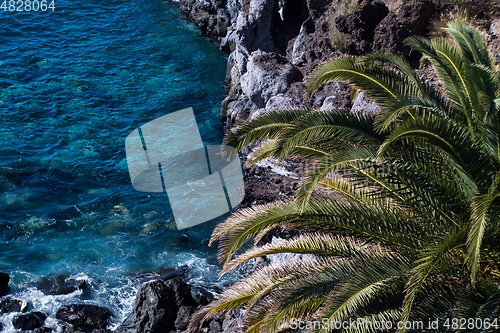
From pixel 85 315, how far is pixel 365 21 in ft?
48.3

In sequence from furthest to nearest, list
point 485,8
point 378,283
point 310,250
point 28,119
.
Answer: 1. point 28,119
2. point 485,8
3. point 310,250
4. point 378,283

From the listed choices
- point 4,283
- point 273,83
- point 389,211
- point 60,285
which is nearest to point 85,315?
point 60,285

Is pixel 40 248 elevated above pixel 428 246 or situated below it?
below

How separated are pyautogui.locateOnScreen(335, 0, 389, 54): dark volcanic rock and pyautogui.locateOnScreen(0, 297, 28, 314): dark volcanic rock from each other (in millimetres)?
15074

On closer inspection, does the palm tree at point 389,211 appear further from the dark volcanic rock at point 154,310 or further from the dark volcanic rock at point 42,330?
the dark volcanic rock at point 42,330

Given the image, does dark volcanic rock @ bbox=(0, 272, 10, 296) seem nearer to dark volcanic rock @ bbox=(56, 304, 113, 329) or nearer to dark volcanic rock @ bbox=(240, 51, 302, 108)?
dark volcanic rock @ bbox=(56, 304, 113, 329)

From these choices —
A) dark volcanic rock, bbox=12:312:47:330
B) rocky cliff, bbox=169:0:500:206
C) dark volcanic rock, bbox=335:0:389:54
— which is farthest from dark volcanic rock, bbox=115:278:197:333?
dark volcanic rock, bbox=335:0:389:54

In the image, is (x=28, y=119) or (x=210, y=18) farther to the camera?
(x=210, y=18)

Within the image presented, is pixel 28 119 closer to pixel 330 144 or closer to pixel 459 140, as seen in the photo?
pixel 330 144

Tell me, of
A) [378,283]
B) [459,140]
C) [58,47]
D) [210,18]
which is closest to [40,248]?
[378,283]

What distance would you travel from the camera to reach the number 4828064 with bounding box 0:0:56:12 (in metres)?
32.3

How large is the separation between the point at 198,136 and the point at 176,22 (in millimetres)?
14025

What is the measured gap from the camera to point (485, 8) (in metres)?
15.5

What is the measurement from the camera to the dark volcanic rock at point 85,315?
1334 centimetres
